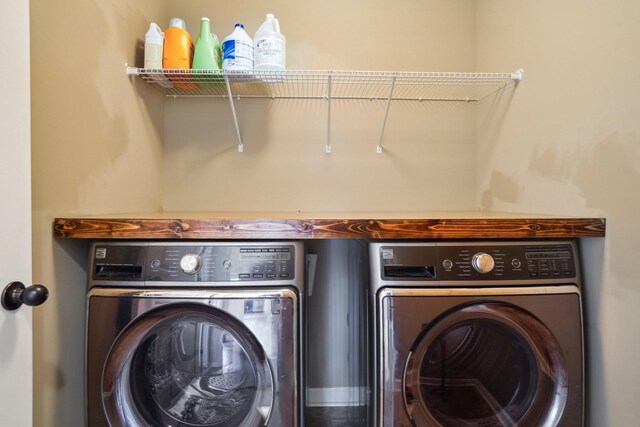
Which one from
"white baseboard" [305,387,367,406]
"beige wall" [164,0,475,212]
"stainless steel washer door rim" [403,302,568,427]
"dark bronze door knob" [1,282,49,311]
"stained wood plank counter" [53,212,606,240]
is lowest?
"white baseboard" [305,387,367,406]

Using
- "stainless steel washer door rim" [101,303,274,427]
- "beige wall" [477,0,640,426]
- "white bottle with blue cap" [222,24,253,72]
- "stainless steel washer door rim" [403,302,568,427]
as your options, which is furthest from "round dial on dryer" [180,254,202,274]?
"beige wall" [477,0,640,426]

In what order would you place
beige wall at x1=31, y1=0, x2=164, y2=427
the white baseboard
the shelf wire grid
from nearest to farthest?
beige wall at x1=31, y1=0, x2=164, y2=427, the shelf wire grid, the white baseboard

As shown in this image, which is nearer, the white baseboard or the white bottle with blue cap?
the white bottle with blue cap

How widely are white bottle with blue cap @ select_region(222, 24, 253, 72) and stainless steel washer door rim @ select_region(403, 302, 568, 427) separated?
135 centimetres

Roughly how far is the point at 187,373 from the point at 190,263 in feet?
1.48

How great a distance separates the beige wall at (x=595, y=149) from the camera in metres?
0.91

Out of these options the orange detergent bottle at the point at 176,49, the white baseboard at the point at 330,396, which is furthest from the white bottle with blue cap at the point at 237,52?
the white baseboard at the point at 330,396

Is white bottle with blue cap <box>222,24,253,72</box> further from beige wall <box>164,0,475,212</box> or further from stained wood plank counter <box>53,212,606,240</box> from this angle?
stained wood plank counter <box>53,212,606,240</box>

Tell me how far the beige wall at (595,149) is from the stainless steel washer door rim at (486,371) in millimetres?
176

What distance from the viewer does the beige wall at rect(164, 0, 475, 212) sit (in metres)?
1.70

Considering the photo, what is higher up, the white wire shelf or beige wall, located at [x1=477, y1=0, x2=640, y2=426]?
the white wire shelf

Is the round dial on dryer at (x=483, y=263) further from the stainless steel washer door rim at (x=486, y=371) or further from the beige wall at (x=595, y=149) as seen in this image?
the beige wall at (x=595, y=149)

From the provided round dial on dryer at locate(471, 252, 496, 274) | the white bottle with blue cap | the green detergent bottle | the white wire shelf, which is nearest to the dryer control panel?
round dial on dryer at locate(471, 252, 496, 274)

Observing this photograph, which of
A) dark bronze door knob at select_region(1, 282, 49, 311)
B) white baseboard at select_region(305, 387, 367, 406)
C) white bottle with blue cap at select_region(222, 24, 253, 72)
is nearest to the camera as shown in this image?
dark bronze door knob at select_region(1, 282, 49, 311)
